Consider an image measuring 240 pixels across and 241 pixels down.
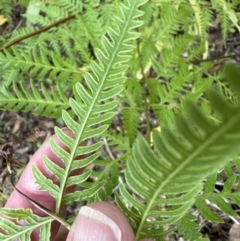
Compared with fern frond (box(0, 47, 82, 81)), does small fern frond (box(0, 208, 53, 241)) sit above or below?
below

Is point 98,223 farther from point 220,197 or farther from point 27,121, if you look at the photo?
point 27,121

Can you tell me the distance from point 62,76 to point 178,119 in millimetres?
1061

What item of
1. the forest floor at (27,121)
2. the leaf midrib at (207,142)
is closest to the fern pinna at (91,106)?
the leaf midrib at (207,142)

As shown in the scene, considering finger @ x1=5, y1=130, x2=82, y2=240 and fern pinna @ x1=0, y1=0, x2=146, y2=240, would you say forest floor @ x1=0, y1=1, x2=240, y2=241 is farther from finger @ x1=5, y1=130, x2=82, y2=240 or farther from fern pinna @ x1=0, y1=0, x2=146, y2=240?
fern pinna @ x1=0, y1=0, x2=146, y2=240

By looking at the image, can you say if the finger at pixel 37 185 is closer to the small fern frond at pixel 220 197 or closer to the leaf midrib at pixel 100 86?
the leaf midrib at pixel 100 86

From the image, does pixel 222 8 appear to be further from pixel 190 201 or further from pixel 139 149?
pixel 139 149

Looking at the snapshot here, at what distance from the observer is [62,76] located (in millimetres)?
1485

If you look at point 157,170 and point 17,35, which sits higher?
point 157,170

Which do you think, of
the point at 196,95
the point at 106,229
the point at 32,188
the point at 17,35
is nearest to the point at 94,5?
the point at 17,35

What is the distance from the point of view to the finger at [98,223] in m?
0.96

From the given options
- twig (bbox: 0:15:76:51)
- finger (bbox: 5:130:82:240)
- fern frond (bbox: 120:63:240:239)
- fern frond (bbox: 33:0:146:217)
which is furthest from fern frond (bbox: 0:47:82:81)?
fern frond (bbox: 120:63:240:239)

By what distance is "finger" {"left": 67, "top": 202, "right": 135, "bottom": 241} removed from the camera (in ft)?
3.14

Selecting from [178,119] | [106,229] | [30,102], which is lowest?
[106,229]

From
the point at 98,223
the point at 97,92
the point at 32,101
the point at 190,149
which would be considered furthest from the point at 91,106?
the point at 190,149
